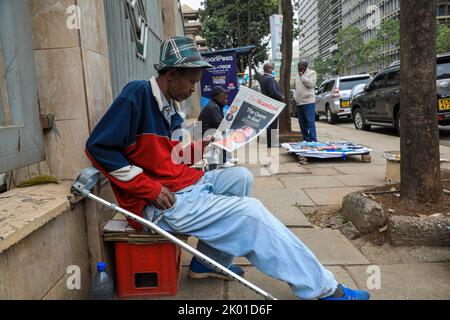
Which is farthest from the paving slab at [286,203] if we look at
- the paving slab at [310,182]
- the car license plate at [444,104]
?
the car license plate at [444,104]

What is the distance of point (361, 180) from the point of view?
19.3ft

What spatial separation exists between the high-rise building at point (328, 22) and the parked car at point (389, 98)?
74023 millimetres

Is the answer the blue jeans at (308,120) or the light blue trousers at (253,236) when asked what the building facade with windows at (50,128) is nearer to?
the light blue trousers at (253,236)

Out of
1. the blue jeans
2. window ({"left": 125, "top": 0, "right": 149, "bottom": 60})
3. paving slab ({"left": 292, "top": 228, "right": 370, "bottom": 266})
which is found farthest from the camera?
the blue jeans

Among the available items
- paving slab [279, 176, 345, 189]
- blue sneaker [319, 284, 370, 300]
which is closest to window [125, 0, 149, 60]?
paving slab [279, 176, 345, 189]

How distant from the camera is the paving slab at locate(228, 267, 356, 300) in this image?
104 inches

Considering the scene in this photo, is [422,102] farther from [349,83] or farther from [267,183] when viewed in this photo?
[349,83]

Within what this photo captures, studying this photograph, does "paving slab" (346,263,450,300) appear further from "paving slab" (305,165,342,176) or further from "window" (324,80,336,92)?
"window" (324,80,336,92)

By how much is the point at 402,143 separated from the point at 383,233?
0.87m

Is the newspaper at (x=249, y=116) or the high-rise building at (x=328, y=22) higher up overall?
the high-rise building at (x=328, y=22)

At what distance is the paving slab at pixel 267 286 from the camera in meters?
2.63

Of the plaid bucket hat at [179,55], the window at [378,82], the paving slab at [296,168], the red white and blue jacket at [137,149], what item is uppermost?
the window at [378,82]

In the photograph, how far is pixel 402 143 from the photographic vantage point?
12.2ft
